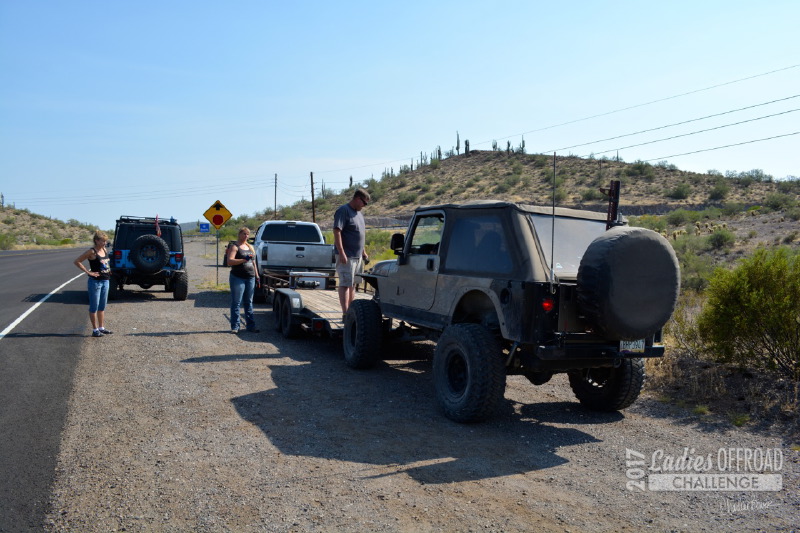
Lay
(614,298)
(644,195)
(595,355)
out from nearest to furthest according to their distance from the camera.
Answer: (614,298) < (595,355) < (644,195)

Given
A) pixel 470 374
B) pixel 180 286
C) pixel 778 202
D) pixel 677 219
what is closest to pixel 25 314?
pixel 180 286

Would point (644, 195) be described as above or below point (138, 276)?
above

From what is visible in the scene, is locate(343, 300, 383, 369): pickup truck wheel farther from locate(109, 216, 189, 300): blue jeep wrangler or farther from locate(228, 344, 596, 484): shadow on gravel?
locate(109, 216, 189, 300): blue jeep wrangler

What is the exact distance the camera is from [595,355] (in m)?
5.62

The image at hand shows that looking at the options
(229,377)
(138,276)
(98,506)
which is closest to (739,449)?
(98,506)

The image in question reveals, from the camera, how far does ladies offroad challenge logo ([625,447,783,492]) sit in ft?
15.5

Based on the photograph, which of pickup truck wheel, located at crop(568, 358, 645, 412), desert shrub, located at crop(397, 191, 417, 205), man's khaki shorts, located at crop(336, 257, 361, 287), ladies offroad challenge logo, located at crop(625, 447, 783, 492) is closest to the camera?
ladies offroad challenge logo, located at crop(625, 447, 783, 492)

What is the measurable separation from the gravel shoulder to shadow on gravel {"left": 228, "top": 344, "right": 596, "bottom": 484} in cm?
2

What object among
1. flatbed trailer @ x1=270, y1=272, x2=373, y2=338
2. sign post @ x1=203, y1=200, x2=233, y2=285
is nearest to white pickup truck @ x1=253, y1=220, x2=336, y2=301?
flatbed trailer @ x1=270, y1=272, x2=373, y2=338

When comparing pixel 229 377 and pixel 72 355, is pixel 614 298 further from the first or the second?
pixel 72 355

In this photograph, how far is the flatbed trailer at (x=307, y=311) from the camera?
9.50 m

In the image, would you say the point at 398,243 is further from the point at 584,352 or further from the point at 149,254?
the point at 149,254

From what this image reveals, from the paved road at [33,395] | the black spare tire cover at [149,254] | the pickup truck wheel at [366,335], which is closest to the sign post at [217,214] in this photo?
the black spare tire cover at [149,254]

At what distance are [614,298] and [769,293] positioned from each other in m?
3.29
